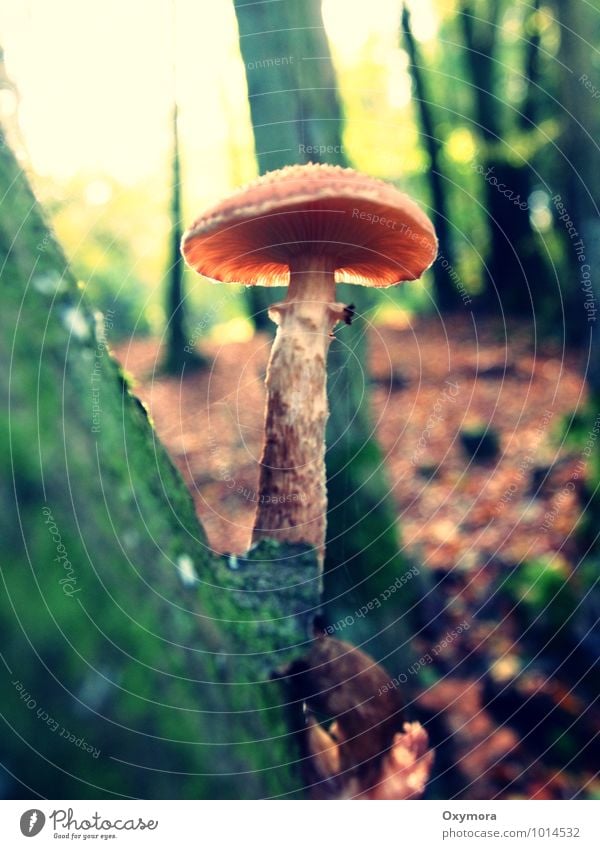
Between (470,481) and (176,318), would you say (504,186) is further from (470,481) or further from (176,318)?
(470,481)

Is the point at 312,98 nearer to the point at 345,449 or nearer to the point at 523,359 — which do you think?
the point at 345,449

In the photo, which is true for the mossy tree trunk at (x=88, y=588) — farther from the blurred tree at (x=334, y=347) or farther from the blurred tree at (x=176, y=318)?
the blurred tree at (x=176, y=318)

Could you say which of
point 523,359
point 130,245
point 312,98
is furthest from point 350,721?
point 130,245

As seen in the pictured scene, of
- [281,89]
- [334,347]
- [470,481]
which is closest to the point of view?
[281,89]
